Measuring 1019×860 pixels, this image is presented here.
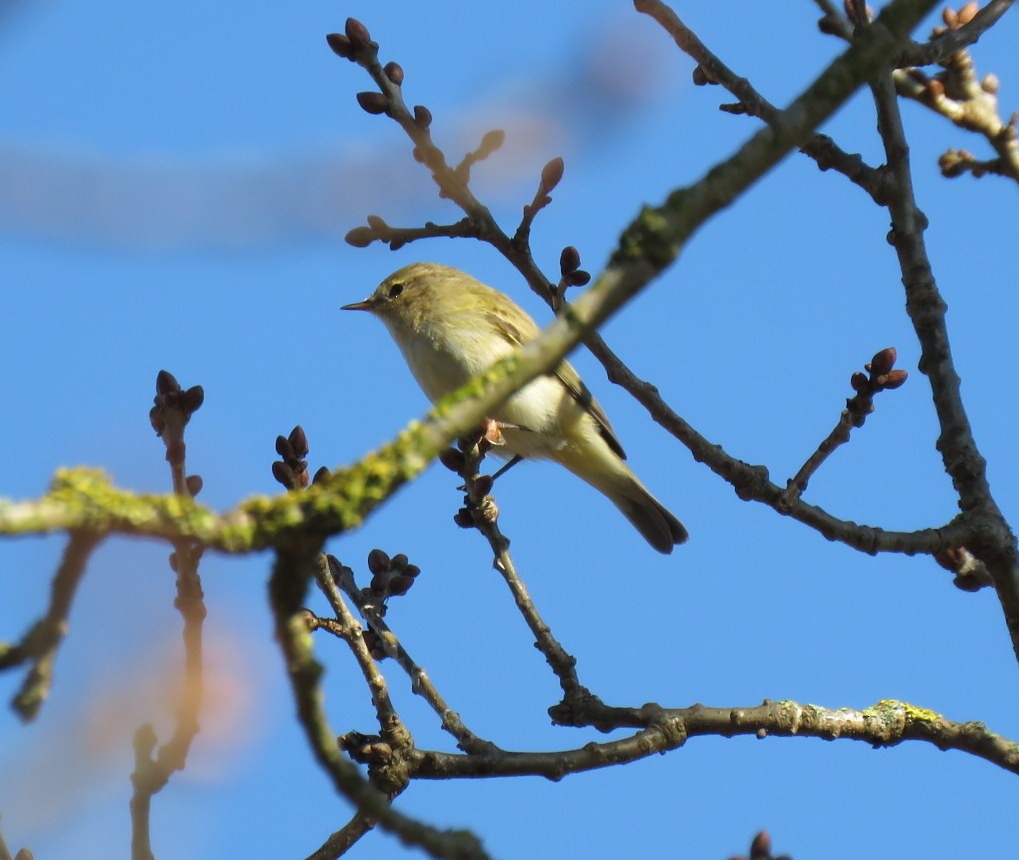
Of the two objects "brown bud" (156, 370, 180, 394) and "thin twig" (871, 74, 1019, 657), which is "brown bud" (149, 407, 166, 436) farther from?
"thin twig" (871, 74, 1019, 657)

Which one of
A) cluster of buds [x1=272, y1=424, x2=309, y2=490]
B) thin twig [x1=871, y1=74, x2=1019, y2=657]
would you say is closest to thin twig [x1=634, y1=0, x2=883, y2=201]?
thin twig [x1=871, y1=74, x2=1019, y2=657]

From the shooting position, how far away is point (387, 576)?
14.6 ft

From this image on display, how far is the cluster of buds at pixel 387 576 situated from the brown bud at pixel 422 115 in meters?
1.45

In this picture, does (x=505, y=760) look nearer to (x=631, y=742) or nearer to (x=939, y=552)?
(x=631, y=742)

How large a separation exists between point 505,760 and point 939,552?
1762 millimetres

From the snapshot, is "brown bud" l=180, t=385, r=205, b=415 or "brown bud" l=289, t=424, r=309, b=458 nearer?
"brown bud" l=180, t=385, r=205, b=415

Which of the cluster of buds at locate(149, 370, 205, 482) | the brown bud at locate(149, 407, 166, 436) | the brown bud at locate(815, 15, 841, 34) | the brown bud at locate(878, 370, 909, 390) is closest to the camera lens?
the cluster of buds at locate(149, 370, 205, 482)

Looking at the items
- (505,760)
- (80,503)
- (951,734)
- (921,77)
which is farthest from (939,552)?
(80,503)

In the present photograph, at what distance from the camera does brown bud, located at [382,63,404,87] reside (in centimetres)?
420

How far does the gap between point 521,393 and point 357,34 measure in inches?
129

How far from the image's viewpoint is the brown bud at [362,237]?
4117 millimetres

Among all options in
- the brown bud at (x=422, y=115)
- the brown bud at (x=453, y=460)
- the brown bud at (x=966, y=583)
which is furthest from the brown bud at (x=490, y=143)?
the brown bud at (x=966, y=583)

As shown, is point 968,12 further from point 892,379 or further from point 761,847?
point 761,847

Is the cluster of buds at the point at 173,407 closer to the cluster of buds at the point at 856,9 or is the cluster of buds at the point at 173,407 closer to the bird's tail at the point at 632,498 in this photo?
the cluster of buds at the point at 856,9
